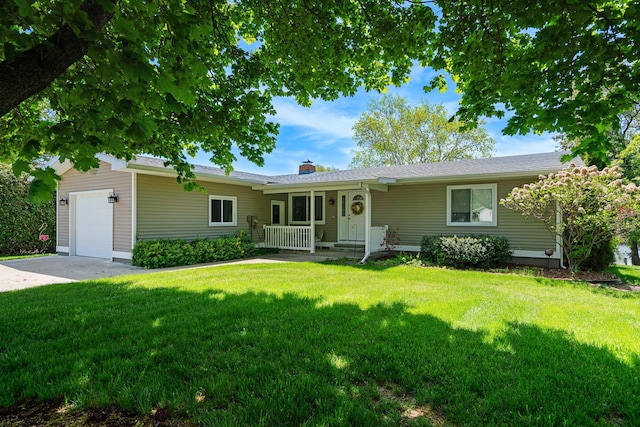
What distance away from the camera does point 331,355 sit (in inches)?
126

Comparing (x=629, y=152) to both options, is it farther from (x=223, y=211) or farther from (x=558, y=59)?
(x=223, y=211)

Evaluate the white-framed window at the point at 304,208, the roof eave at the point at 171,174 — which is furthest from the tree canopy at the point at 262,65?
the white-framed window at the point at 304,208

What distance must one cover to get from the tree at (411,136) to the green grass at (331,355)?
24.3 m

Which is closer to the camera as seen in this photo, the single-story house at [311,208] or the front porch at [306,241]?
the single-story house at [311,208]

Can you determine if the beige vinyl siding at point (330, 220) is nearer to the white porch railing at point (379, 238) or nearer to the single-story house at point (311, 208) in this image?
the single-story house at point (311, 208)

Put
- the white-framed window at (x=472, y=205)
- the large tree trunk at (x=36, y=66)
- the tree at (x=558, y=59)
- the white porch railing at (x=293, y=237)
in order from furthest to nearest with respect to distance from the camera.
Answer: the white porch railing at (x=293, y=237)
the white-framed window at (x=472, y=205)
the tree at (x=558, y=59)
the large tree trunk at (x=36, y=66)

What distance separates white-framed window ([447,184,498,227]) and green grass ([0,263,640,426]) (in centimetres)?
491

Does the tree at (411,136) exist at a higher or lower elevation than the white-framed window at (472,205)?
A: higher

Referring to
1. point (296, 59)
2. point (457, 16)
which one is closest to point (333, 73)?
point (296, 59)

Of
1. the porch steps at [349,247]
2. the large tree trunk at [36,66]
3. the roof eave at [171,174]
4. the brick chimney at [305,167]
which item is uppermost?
the brick chimney at [305,167]

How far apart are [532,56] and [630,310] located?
4.34 meters

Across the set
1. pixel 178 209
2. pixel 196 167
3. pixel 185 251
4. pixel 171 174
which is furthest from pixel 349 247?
pixel 171 174

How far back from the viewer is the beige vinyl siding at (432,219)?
32.4 feet

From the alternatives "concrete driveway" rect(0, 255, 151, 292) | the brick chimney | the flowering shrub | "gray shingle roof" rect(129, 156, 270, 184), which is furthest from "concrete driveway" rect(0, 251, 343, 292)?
the brick chimney
